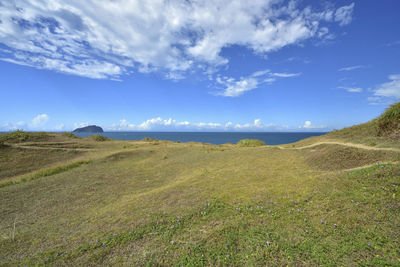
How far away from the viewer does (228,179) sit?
30.8 ft

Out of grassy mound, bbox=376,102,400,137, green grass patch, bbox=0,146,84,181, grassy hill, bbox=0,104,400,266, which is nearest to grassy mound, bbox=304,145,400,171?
grassy hill, bbox=0,104,400,266

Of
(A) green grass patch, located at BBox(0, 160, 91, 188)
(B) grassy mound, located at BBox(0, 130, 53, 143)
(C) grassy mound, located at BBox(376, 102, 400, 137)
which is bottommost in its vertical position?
(A) green grass patch, located at BBox(0, 160, 91, 188)

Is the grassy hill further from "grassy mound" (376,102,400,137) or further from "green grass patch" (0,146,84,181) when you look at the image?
"green grass patch" (0,146,84,181)

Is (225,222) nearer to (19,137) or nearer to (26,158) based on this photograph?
(26,158)

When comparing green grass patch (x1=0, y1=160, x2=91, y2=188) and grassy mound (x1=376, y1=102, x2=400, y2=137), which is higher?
grassy mound (x1=376, y1=102, x2=400, y2=137)

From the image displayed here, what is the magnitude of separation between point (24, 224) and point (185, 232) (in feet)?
21.0

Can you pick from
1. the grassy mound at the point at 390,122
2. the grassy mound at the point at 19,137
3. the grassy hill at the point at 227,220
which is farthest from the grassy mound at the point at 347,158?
the grassy mound at the point at 19,137

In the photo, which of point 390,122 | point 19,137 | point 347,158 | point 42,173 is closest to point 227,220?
point 347,158

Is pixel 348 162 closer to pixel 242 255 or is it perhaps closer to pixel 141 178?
pixel 242 255

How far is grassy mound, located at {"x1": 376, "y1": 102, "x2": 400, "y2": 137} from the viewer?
10891 mm

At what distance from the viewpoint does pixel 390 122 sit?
11562 millimetres

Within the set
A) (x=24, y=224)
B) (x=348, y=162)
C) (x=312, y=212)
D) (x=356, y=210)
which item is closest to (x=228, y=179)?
(x=312, y=212)

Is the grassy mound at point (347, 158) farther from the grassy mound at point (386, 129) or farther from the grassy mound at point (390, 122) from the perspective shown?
the grassy mound at point (390, 122)

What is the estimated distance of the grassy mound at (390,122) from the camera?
1089cm
